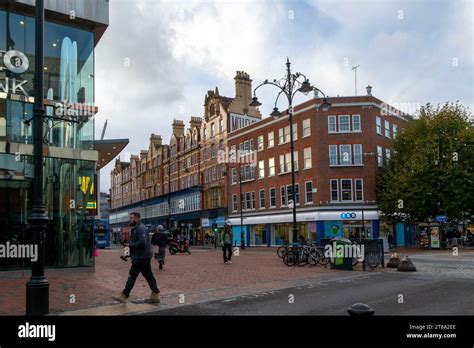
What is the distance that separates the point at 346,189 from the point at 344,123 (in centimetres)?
607

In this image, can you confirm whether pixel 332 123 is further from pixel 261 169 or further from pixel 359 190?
pixel 261 169

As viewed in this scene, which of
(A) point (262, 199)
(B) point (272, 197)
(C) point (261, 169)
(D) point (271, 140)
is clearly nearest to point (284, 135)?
(D) point (271, 140)

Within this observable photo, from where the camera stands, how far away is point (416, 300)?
9.66 meters

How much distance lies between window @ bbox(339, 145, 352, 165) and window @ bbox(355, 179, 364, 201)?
198 cm

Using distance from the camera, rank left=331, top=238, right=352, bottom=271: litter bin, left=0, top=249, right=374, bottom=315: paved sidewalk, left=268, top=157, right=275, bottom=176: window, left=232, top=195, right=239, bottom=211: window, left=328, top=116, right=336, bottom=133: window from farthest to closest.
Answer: left=232, top=195, right=239, bottom=211: window, left=268, top=157, right=275, bottom=176: window, left=328, top=116, right=336, bottom=133: window, left=331, top=238, right=352, bottom=271: litter bin, left=0, top=249, right=374, bottom=315: paved sidewalk

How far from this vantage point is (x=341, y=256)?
17359 mm

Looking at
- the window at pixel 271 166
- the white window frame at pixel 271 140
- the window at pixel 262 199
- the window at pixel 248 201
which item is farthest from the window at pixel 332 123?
the window at pixel 248 201

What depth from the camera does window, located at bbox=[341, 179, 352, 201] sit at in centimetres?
4175

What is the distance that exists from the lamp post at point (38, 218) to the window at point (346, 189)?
35.7 metres

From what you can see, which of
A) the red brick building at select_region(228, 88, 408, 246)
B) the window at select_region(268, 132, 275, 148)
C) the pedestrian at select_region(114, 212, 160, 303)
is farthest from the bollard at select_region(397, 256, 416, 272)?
the window at select_region(268, 132, 275, 148)

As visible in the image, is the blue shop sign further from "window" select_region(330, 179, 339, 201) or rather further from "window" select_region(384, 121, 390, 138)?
"window" select_region(384, 121, 390, 138)
